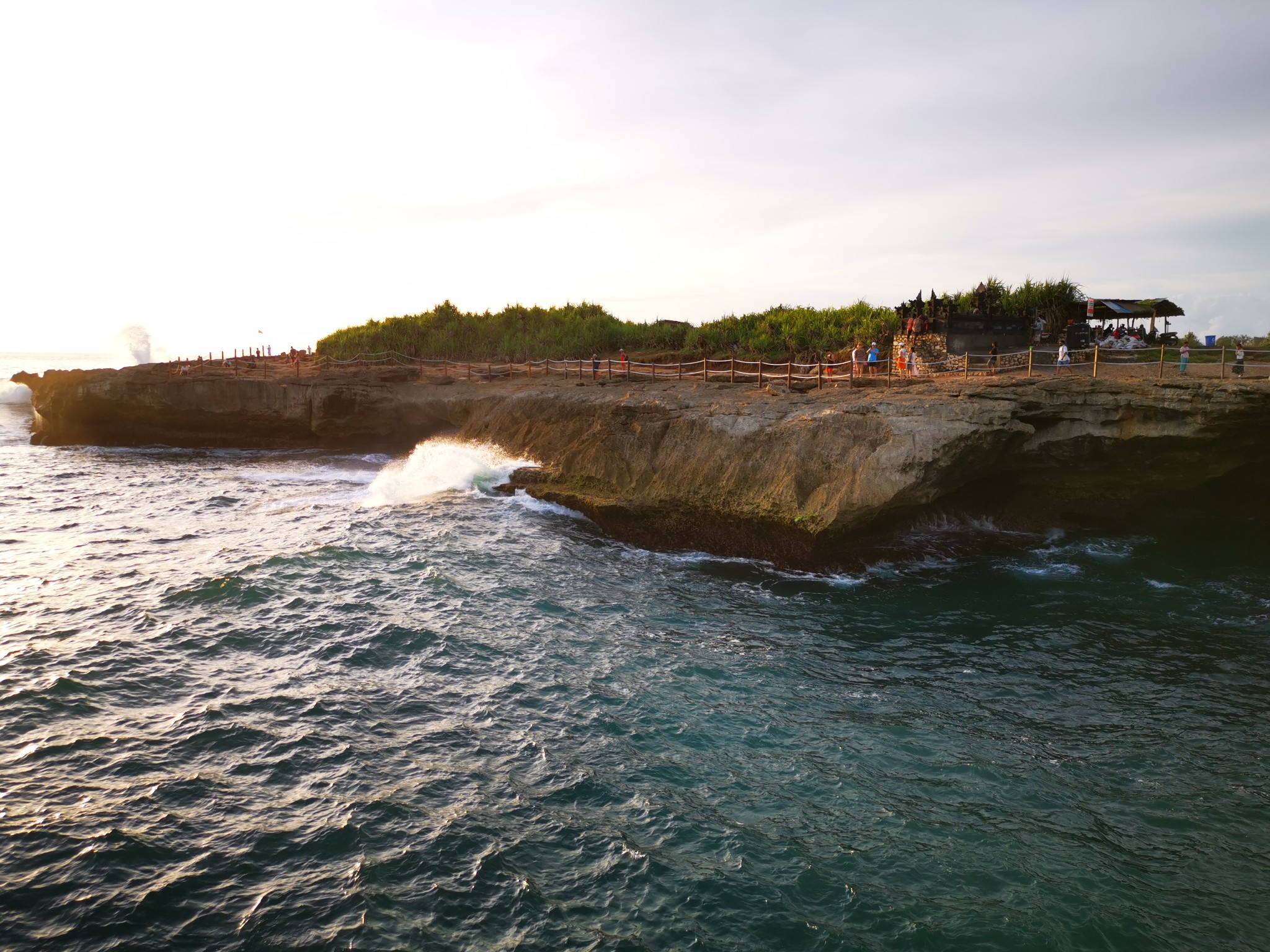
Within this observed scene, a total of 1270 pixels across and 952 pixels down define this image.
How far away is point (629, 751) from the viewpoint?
10.8 metres

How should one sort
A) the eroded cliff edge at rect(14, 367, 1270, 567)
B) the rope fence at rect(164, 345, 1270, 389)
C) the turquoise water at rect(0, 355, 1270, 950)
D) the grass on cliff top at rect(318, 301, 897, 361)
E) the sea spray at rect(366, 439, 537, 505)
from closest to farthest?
the turquoise water at rect(0, 355, 1270, 950)
the eroded cliff edge at rect(14, 367, 1270, 567)
the rope fence at rect(164, 345, 1270, 389)
the sea spray at rect(366, 439, 537, 505)
the grass on cliff top at rect(318, 301, 897, 361)

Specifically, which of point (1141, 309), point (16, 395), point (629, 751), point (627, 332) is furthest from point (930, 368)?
point (16, 395)

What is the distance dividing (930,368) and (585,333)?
1106 inches

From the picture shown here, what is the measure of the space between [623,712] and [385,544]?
11.6 m

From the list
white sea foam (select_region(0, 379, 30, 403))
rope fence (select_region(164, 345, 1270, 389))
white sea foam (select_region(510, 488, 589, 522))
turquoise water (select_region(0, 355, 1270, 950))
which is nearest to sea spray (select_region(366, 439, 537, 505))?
white sea foam (select_region(510, 488, 589, 522))

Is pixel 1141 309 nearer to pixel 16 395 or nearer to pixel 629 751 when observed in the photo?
pixel 629 751

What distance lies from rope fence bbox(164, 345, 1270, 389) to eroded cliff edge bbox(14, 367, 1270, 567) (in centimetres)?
155

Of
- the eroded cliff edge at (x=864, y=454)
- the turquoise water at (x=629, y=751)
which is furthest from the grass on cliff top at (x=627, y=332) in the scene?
the turquoise water at (x=629, y=751)

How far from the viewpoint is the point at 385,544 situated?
829 inches

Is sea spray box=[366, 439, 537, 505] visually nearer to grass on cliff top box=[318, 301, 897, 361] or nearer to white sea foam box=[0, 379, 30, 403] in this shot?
grass on cliff top box=[318, 301, 897, 361]

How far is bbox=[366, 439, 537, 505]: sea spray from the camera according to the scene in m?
27.6

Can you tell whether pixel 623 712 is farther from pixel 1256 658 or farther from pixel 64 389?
pixel 64 389

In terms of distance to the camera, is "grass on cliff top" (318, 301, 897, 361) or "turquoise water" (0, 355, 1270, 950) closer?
A: "turquoise water" (0, 355, 1270, 950)

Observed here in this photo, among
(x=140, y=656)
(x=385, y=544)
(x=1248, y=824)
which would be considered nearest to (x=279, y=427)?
(x=385, y=544)
